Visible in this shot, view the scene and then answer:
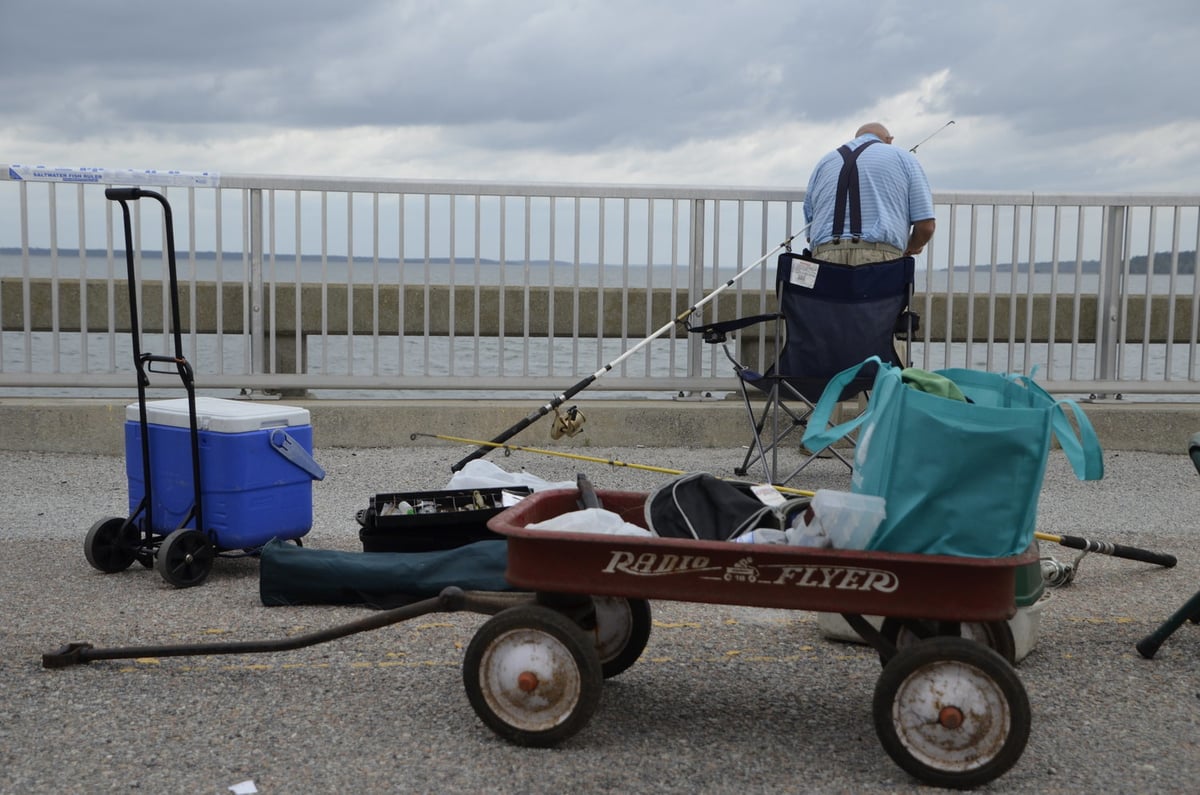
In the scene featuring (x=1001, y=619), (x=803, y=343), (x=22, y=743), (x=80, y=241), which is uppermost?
(x=80, y=241)

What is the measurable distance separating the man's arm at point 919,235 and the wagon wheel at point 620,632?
13.3 feet

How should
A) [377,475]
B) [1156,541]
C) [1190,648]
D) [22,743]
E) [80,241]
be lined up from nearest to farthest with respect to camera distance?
[22,743], [1190,648], [1156,541], [377,475], [80,241]

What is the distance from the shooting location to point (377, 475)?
6898 mm

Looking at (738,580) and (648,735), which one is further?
(648,735)

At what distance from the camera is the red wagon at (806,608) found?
2.75m

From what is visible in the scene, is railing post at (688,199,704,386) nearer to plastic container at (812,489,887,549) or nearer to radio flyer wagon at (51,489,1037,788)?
radio flyer wagon at (51,489,1037,788)

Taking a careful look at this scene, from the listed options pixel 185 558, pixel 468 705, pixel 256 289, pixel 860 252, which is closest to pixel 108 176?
pixel 256 289

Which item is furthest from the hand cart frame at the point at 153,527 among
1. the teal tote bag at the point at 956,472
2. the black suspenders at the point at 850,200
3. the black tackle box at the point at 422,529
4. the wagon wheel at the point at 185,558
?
the black suspenders at the point at 850,200

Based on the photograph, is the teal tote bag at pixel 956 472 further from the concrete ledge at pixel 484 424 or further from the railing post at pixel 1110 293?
the railing post at pixel 1110 293

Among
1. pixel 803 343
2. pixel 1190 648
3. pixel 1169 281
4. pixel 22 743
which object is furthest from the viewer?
pixel 1169 281

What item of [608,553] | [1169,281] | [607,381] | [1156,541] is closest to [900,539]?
[608,553]

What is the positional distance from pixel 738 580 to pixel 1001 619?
1.93 feet

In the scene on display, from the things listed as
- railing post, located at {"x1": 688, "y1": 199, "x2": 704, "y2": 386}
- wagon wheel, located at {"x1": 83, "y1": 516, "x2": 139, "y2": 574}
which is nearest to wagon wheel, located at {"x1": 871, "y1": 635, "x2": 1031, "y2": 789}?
wagon wheel, located at {"x1": 83, "y1": 516, "x2": 139, "y2": 574}

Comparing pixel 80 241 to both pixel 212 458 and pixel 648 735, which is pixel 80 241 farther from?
pixel 648 735
